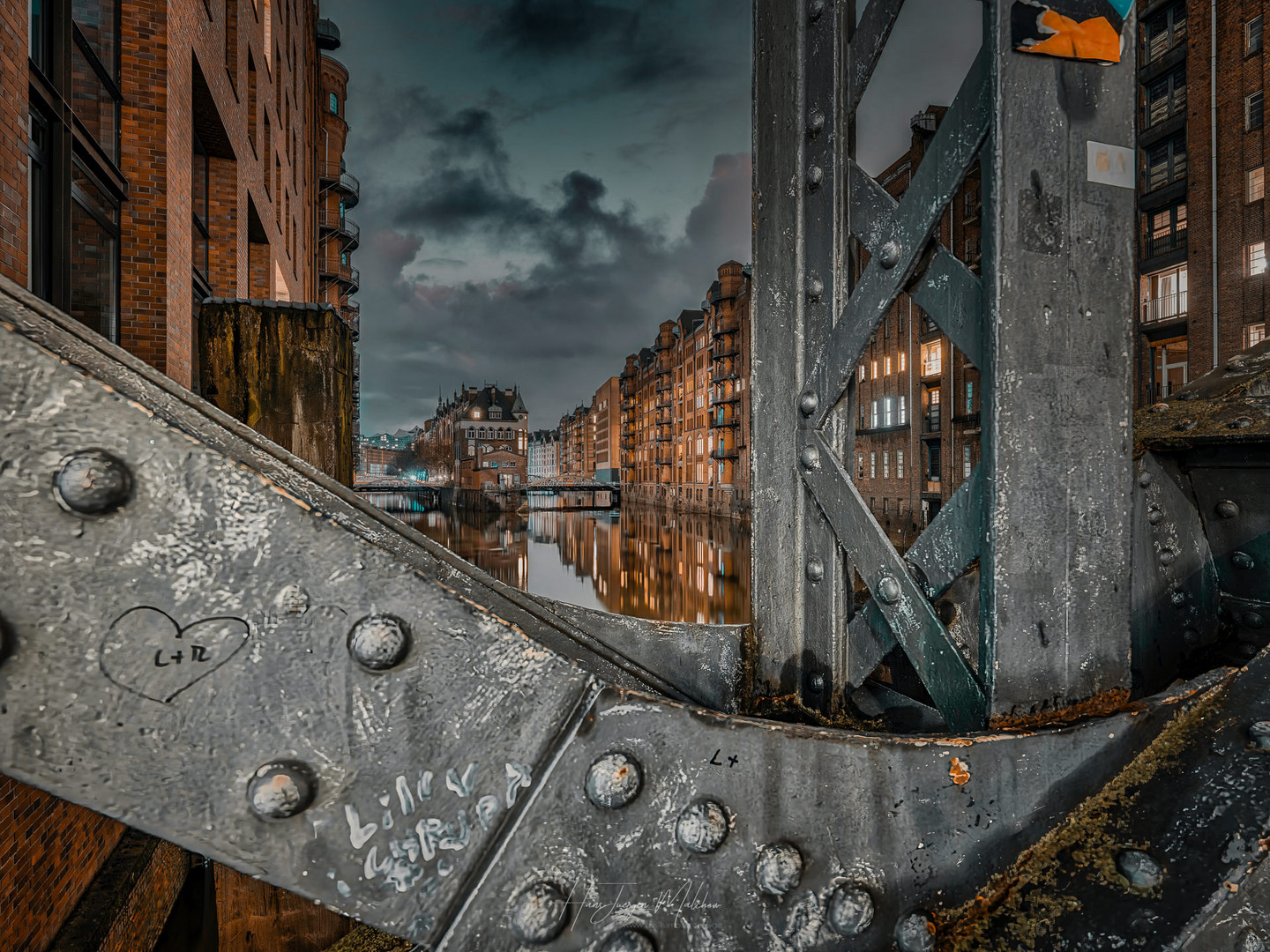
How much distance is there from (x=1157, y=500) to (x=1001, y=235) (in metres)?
1.46

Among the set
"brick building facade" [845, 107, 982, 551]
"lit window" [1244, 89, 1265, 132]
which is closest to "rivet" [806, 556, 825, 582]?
"brick building facade" [845, 107, 982, 551]

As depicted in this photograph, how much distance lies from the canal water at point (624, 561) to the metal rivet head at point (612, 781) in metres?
7.46

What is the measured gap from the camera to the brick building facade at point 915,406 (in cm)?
2775

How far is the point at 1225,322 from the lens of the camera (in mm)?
20578

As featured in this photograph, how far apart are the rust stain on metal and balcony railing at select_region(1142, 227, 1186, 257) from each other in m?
30.1

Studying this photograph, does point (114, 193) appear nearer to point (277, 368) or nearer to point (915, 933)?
point (277, 368)

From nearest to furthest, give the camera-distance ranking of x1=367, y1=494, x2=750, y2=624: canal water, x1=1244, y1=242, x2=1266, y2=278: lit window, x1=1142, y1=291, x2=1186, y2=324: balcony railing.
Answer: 1. x1=367, y1=494, x2=750, y2=624: canal water
2. x1=1244, y1=242, x2=1266, y2=278: lit window
3. x1=1142, y1=291, x2=1186, y2=324: balcony railing

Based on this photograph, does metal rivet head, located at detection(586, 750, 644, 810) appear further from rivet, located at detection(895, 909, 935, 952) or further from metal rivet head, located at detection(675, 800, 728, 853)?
rivet, located at detection(895, 909, 935, 952)

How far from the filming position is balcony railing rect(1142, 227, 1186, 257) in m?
22.9

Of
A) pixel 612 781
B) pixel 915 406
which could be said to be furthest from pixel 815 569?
pixel 915 406

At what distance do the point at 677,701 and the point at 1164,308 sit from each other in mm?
30661

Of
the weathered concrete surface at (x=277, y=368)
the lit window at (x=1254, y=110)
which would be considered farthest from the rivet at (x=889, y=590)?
the lit window at (x=1254, y=110)

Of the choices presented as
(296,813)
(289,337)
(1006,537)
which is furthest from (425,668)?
(289,337)

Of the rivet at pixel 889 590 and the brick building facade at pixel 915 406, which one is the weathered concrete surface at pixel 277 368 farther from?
the brick building facade at pixel 915 406
